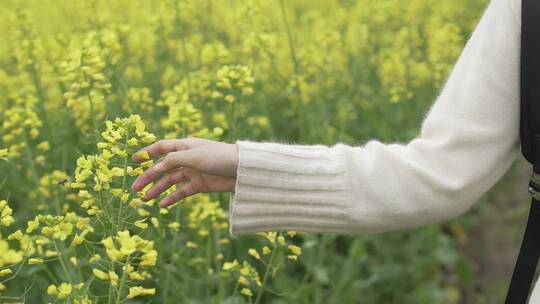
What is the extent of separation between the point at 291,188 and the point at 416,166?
229mm

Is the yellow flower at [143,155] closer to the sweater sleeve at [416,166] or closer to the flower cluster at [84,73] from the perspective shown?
the sweater sleeve at [416,166]

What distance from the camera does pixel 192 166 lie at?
1.58 meters

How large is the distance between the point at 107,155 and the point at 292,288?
157 cm

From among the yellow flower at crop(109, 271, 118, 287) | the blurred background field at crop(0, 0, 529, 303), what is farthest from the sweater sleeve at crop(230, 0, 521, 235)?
the blurred background field at crop(0, 0, 529, 303)

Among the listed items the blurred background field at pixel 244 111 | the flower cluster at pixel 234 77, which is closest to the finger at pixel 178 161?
the blurred background field at pixel 244 111

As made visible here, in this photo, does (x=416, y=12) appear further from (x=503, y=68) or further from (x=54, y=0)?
(x=503, y=68)

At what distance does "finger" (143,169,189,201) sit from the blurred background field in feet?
1.89

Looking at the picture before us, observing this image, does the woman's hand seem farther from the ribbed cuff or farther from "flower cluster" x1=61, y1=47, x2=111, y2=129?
"flower cluster" x1=61, y1=47, x2=111, y2=129

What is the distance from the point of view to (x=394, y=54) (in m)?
4.24

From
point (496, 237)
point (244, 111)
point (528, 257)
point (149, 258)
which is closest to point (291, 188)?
point (149, 258)

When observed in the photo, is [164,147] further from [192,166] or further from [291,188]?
[291,188]

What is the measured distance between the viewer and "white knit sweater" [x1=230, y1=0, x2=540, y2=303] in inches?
59.9

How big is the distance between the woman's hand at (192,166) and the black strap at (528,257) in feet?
1.74

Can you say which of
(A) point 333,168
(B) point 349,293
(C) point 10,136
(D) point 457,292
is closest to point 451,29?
(D) point 457,292
